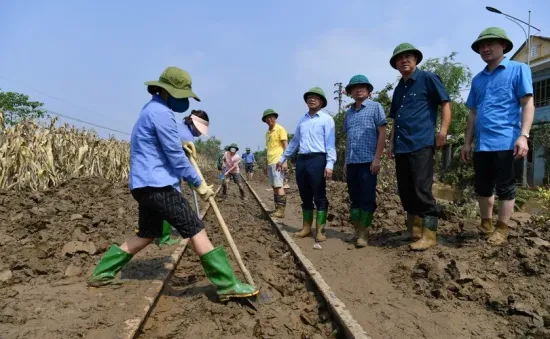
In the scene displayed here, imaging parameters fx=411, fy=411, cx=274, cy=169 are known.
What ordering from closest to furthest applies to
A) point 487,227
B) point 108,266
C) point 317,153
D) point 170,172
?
1. point 170,172
2. point 108,266
3. point 487,227
4. point 317,153

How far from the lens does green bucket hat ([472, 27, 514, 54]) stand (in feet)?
14.2

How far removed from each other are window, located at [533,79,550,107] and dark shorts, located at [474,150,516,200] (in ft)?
63.5

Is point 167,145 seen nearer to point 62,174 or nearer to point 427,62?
point 62,174

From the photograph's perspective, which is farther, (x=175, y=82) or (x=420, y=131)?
(x=420, y=131)

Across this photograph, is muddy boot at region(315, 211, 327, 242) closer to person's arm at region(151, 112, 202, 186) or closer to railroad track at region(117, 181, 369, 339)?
railroad track at region(117, 181, 369, 339)

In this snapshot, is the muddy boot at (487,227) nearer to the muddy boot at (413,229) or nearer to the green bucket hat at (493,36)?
the muddy boot at (413,229)

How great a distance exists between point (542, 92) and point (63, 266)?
23207mm

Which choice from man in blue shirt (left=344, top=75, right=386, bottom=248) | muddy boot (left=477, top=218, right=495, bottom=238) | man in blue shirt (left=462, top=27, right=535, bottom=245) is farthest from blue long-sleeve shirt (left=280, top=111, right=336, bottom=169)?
muddy boot (left=477, top=218, right=495, bottom=238)

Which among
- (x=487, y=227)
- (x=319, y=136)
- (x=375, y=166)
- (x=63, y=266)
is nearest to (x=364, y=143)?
A: (x=375, y=166)

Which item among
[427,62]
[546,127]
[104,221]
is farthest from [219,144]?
[104,221]

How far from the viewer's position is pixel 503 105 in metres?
4.41

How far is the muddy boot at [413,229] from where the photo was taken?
5180 mm

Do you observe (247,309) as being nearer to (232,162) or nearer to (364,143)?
(364,143)

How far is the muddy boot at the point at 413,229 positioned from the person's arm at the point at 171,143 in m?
2.97
